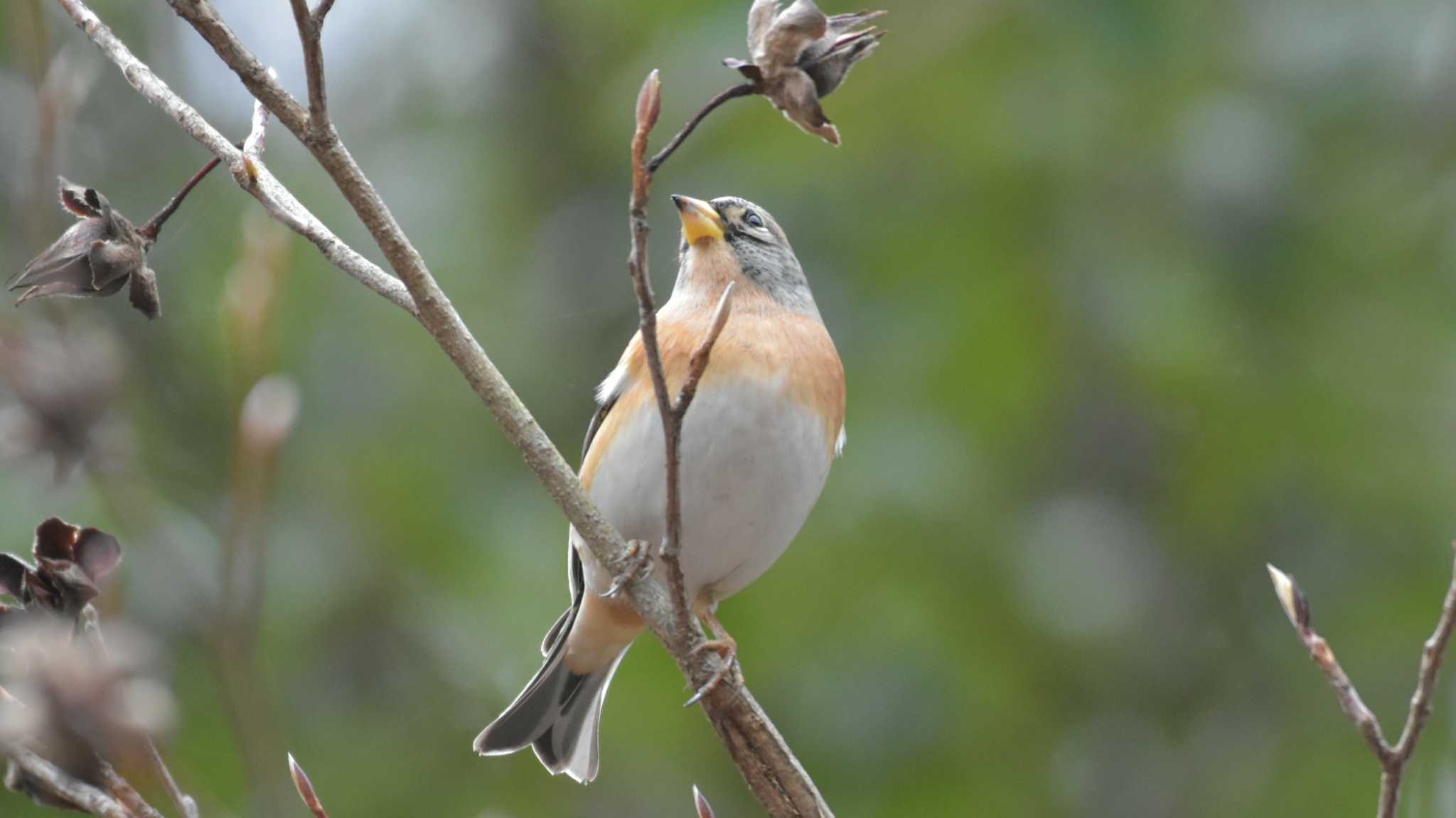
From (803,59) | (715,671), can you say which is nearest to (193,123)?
(803,59)

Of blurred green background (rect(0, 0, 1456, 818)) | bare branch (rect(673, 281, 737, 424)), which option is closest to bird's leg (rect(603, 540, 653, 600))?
bare branch (rect(673, 281, 737, 424))

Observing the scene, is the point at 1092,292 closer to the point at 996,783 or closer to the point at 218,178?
the point at 996,783

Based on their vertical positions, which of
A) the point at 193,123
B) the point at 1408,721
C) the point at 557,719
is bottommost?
the point at 557,719

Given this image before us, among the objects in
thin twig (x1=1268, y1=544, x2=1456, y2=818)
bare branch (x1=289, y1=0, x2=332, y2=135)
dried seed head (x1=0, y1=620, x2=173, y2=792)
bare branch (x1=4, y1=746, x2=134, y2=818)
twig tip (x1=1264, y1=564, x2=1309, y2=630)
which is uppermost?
bare branch (x1=289, y1=0, x2=332, y2=135)

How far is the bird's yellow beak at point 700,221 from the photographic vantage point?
371cm

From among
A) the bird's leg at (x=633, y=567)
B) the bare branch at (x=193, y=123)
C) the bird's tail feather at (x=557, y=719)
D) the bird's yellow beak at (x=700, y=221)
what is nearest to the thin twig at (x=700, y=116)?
the bare branch at (x=193, y=123)

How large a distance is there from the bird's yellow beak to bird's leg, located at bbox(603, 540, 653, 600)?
129 cm

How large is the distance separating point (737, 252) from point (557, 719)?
1.40 metres

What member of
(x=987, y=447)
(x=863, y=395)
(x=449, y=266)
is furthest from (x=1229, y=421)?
(x=449, y=266)

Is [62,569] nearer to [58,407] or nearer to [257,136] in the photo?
[58,407]

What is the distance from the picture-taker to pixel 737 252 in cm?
399

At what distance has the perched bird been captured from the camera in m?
3.35

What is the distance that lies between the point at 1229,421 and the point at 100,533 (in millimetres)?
4507

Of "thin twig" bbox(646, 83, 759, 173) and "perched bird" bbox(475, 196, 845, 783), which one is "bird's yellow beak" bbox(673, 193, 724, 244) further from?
"thin twig" bbox(646, 83, 759, 173)
